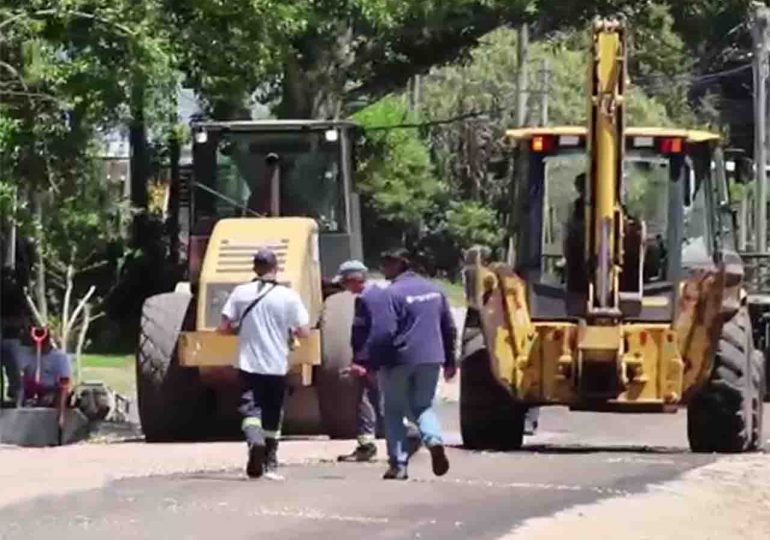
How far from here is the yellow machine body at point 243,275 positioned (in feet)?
67.6

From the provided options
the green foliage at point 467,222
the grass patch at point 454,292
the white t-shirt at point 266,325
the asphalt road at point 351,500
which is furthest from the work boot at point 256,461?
the green foliage at point 467,222

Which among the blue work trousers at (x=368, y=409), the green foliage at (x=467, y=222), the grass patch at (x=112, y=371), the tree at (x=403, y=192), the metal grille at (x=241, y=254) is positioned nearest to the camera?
the blue work trousers at (x=368, y=409)

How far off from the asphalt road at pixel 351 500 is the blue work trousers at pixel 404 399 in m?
0.31

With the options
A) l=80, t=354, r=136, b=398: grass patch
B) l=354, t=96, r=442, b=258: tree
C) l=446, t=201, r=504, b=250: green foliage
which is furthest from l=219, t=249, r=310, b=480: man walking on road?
l=446, t=201, r=504, b=250: green foliage

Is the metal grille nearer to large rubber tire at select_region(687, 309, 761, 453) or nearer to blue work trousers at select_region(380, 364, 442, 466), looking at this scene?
large rubber tire at select_region(687, 309, 761, 453)

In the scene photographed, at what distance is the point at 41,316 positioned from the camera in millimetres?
33062

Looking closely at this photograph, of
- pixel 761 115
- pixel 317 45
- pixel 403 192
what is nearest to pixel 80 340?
pixel 317 45

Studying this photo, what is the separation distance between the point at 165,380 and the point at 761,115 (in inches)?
1038

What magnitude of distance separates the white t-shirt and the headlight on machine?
4235 millimetres

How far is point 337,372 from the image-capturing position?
21047 mm

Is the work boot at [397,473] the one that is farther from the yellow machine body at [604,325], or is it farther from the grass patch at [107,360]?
the grass patch at [107,360]

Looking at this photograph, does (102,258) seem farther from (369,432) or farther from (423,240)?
(423,240)

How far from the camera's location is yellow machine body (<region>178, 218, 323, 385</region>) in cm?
2061

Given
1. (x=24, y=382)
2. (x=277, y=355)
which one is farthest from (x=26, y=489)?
(x=24, y=382)
